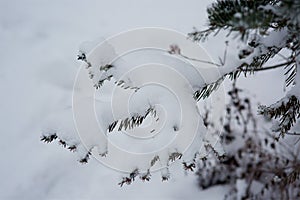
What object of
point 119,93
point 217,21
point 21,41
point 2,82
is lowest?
point 217,21

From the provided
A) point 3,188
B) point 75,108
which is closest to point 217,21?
point 75,108

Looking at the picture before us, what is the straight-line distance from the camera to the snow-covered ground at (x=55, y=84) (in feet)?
6.61

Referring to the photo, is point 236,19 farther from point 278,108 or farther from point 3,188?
point 3,188

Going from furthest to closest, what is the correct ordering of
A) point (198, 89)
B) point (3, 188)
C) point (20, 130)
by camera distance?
1. point (20, 130)
2. point (3, 188)
3. point (198, 89)

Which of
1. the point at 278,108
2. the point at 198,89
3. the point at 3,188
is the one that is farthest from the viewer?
the point at 3,188

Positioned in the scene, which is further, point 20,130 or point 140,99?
point 20,130

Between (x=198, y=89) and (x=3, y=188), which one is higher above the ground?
(x=3, y=188)

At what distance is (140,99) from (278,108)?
571 millimetres

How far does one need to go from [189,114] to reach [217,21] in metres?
0.46

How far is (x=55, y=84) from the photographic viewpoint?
262 cm

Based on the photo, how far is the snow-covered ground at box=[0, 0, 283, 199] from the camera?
6.61 ft

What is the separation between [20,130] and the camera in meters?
2.33

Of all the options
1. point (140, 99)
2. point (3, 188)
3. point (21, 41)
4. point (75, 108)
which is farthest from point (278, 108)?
point (21, 41)

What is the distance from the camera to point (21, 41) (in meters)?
2.92
